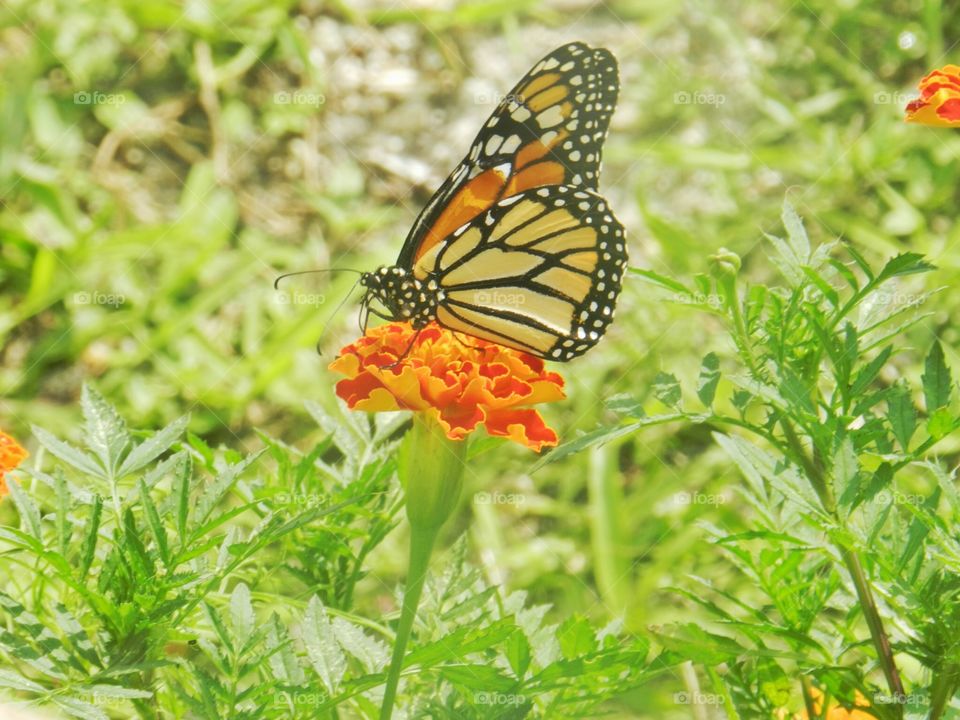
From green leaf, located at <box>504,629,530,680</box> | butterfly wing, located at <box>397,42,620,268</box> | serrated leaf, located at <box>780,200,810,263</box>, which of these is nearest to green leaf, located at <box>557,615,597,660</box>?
green leaf, located at <box>504,629,530,680</box>

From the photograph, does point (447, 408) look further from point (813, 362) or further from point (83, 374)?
point (83, 374)

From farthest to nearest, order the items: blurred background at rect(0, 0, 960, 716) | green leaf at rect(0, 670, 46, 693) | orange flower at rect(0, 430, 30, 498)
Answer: blurred background at rect(0, 0, 960, 716) < orange flower at rect(0, 430, 30, 498) < green leaf at rect(0, 670, 46, 693)

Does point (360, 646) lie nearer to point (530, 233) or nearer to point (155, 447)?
point (155, 447)

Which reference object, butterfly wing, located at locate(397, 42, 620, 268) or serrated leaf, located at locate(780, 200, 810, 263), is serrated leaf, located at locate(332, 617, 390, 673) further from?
butterfly wing, located at locate(397, 42, 620, 268)

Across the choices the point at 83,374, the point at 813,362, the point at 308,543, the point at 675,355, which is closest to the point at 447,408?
the point at 308,543

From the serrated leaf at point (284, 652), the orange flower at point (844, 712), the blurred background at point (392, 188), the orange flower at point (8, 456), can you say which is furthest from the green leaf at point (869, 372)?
the blurred background at point (392, 188)

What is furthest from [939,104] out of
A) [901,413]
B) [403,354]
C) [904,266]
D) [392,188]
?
[392,188]
